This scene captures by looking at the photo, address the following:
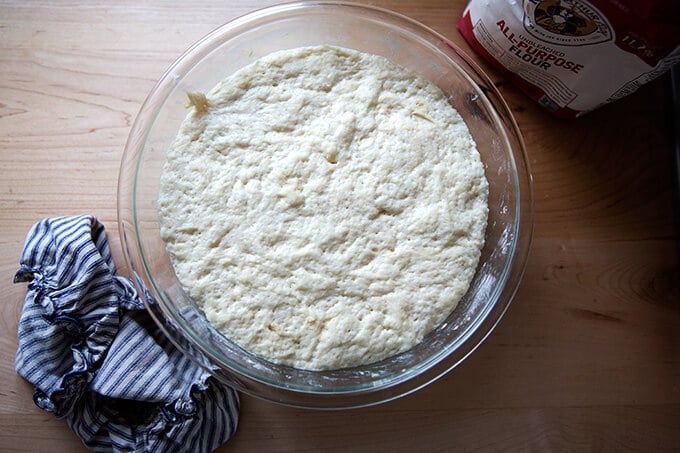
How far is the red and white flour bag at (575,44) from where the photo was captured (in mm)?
949

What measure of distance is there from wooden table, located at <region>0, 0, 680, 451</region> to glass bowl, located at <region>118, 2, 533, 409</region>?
114mm

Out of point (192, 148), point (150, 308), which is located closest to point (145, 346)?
point (150, 308)

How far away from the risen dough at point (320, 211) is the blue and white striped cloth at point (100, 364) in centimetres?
16

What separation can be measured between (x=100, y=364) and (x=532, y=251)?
3.63 feet

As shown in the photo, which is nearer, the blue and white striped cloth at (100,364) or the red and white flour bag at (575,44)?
the red and white flour bag at (575,44)

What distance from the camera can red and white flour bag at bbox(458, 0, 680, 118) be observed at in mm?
949

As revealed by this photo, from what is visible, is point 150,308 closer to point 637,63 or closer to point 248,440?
point 248,440

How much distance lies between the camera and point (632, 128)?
131 centimetres

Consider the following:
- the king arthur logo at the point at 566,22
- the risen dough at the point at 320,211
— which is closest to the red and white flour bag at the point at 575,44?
the king arthur logo at the point at 566,22

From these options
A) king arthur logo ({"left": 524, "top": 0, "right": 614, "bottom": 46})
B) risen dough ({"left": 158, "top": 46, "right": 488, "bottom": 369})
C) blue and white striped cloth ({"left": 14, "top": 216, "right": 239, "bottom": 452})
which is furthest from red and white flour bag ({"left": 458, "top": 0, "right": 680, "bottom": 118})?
blue and white striped cloth ({"left": 14, "top": 216, "right": 239, "bottom": 452})

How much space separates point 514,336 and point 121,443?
0.99 meters

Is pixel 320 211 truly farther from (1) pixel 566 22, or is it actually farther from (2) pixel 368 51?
(1) pixel 566 22

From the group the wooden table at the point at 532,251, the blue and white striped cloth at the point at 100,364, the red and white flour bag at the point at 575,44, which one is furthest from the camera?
the wooden table at the point at 532,251

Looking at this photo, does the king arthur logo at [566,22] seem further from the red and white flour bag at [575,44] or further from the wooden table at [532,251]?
the wooden table at [532,251]
